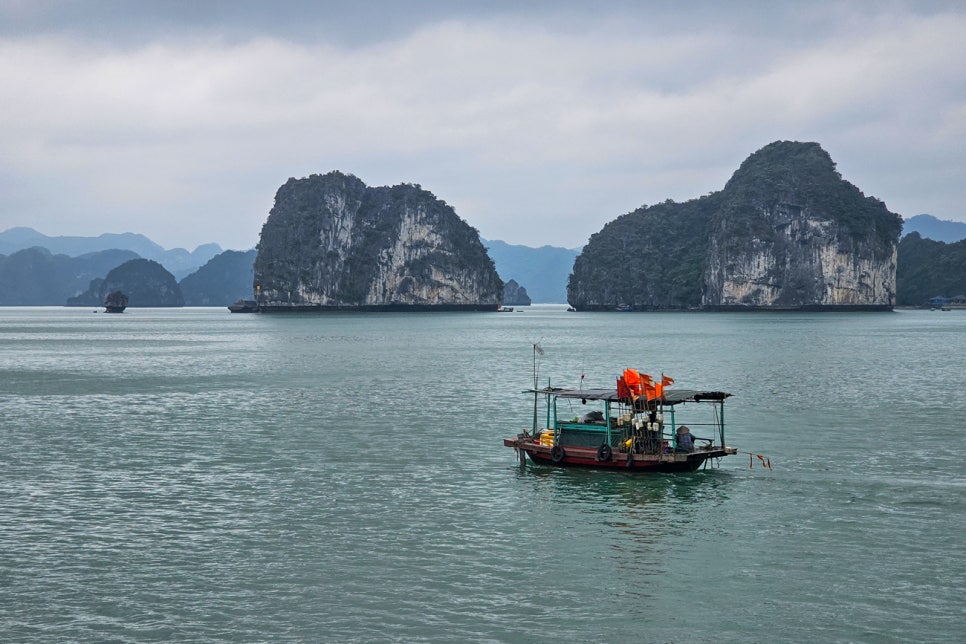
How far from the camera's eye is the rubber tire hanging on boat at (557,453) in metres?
32.8

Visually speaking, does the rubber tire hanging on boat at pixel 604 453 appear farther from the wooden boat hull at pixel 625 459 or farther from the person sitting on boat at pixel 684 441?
the person sitting on boat at pixel 684 441

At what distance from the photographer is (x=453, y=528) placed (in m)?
25.0

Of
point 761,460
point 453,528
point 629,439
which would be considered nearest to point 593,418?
point 629,439

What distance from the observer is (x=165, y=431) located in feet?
141

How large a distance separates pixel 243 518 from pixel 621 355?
→ 73014 millimetres

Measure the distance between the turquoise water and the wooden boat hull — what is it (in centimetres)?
46

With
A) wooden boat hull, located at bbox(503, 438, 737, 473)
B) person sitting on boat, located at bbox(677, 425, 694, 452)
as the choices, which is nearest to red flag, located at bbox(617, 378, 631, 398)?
wooden boat hull, located at bbox(503, 438, 737, 473)

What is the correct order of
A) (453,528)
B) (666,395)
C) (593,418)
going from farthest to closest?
(593,418), (666,395), (453,528)

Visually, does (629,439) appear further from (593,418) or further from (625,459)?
(593,418)

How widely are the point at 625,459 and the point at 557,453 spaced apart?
2.50 m

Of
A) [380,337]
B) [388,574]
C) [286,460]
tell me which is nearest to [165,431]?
[286,460]

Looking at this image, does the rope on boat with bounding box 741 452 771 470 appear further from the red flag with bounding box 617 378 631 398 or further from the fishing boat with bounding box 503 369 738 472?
the red flag with bounding box 617 378 631 398

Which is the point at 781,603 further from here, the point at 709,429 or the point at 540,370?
the point at 540,370

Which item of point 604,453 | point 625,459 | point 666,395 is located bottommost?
point 625,459
